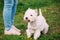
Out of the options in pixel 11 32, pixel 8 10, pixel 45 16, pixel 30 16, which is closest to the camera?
pixel 30 16

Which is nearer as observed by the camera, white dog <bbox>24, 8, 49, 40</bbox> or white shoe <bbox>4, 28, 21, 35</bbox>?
white dog <bbox>24, 8, 49, 40</bbox>

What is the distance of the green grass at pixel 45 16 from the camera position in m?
4.70

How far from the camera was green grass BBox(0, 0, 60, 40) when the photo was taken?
4695 mm

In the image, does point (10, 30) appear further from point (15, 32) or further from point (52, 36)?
point (52, 36)

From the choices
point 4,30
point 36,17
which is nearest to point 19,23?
point 4,30

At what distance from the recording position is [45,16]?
589cm

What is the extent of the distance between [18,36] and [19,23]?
74 centimetres

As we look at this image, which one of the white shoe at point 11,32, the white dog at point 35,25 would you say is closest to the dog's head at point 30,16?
the white dog at point 35,25

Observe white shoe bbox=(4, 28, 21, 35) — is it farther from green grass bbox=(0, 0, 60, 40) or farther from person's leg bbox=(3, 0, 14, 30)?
person's leg bbox=(3, 0, 14, 30)

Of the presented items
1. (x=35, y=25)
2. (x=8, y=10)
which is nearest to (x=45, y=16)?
(x=35, y=25)

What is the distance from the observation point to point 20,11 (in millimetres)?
6160

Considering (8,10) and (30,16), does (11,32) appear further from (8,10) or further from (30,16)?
(30,16)

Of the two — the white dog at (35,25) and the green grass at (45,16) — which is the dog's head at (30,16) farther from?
the green grass at (45,16)

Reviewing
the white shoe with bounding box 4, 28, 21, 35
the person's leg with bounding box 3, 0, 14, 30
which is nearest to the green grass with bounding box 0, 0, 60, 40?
the white shoe with bounding box 4, 28, 21, 35
